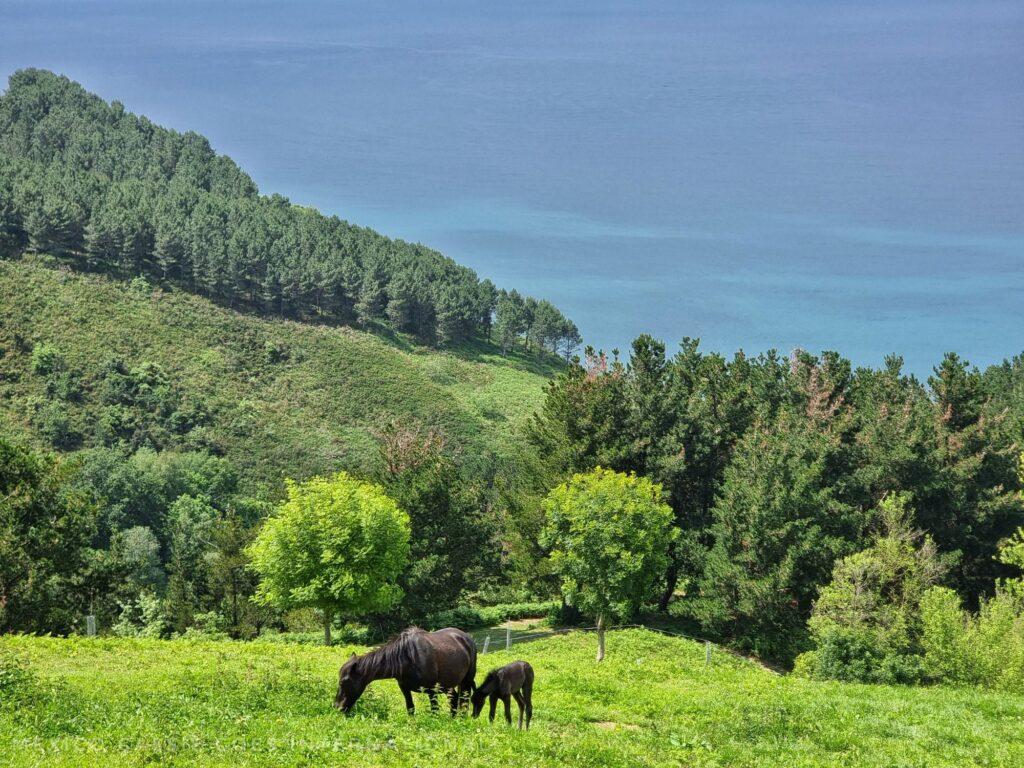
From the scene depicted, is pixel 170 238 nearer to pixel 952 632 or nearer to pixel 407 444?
pixel 407 444

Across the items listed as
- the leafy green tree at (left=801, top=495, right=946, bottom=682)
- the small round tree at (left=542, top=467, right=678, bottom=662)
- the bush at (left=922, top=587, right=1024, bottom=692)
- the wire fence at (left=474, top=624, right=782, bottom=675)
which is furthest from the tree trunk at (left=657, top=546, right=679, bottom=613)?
the bush at (left=922, top=587, right=1024, bottom=692)

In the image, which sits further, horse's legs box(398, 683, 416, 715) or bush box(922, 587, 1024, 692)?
bush box(922, 587, 1024, 692)

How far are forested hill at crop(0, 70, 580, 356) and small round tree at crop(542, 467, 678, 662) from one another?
4386 inches

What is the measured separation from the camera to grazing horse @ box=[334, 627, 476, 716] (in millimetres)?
16484

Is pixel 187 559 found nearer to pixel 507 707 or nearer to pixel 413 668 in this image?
pixel 413 668

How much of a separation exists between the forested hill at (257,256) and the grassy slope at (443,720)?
11845cm

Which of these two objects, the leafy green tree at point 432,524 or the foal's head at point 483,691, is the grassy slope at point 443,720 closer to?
the foal's head at point 483,691

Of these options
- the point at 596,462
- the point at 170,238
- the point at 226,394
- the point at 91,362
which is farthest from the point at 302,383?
the point at 596,462

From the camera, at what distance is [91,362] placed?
102250mm

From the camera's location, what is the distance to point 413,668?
1689 cm

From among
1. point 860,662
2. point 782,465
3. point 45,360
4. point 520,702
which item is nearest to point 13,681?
point 520,702

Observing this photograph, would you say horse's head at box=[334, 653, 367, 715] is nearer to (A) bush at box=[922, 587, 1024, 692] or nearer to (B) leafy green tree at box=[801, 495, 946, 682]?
(B) leafy green tree at box=[801, 495, 946, 682]

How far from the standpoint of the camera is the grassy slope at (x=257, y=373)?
10112 cm

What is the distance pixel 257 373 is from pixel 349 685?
105 metres
